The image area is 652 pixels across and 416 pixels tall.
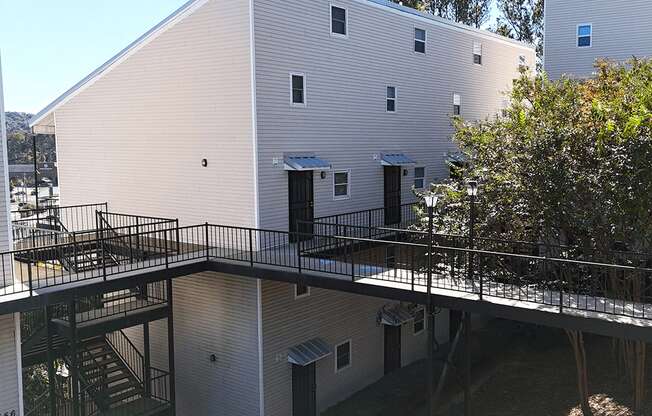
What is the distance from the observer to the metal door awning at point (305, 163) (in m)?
15.5

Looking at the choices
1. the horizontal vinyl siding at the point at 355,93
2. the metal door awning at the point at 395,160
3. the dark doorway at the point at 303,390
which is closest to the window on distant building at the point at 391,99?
the horizontal vinyl siding at the point at 355,93

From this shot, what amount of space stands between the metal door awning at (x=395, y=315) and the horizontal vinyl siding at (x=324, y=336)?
0.26 m

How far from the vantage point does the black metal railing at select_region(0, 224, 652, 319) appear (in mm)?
10891

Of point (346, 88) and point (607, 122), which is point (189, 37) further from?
point (607, 122)

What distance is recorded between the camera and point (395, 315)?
1820 centimetres

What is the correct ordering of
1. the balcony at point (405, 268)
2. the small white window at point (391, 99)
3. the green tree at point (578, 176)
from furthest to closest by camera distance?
the small white window at point (391, 99) → the green tree at point (578, 176) → the balcony at point (405, 268)

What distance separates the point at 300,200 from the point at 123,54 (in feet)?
22.4

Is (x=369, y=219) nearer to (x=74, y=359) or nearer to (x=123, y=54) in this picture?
(x=123, y=54)

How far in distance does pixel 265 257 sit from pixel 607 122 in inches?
315

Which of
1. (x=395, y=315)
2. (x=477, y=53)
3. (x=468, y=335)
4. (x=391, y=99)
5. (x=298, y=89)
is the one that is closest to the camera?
(x=468, y=335)

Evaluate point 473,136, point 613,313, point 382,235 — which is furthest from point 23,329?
→ point 613,313

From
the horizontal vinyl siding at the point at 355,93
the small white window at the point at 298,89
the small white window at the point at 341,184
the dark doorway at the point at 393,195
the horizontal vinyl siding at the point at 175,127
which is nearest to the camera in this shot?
the horizontal vinyl siding at the point at 175,127

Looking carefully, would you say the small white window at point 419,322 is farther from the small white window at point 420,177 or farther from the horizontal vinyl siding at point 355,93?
the small white window at point 420,177

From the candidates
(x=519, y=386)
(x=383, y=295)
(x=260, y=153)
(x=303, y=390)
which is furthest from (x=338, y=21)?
(x=519, y=386)
